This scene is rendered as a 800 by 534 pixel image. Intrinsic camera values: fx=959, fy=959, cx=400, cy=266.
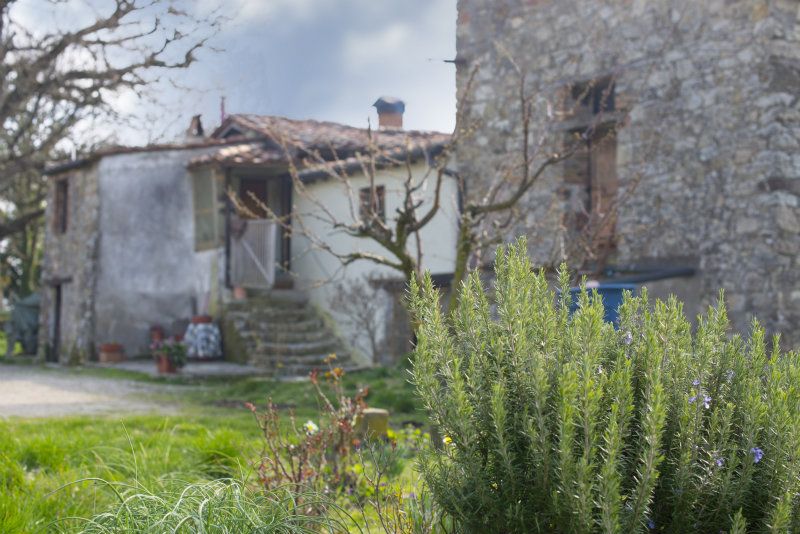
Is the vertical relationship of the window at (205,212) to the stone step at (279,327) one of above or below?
above

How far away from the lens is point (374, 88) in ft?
18.8

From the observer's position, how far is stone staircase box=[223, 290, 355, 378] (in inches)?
576

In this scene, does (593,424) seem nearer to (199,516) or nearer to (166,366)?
(199,516)

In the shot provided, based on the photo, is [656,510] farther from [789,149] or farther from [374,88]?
[789,149]

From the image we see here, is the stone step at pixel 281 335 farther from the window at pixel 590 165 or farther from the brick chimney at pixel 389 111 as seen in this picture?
the window at pixel 590 165

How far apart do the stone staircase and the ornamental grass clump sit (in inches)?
450

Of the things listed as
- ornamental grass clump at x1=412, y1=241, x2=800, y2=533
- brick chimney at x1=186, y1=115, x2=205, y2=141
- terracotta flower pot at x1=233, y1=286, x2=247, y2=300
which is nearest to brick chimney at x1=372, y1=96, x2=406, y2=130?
terracotta flower pot at x1=233, y1=286, x2=247, y2=300

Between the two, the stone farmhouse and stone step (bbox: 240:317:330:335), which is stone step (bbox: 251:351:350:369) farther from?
stone step (bbox: 240:317:330:335)

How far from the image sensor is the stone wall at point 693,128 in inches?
338

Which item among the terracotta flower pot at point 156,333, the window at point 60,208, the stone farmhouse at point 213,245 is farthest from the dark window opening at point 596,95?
the window at point 60,208

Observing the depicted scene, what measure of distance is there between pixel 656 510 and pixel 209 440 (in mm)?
3218

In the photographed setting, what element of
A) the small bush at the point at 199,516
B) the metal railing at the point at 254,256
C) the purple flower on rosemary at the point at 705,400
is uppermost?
the metal railing at the point at 254,256

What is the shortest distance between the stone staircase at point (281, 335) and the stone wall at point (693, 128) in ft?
18.0

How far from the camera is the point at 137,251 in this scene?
674 inches
